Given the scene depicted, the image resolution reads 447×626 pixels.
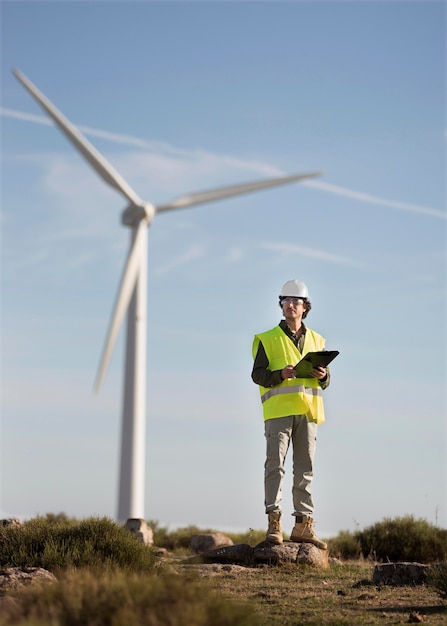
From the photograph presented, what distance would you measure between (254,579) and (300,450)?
97.3 inches

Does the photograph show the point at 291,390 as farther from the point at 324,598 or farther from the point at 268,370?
the point at 324,598

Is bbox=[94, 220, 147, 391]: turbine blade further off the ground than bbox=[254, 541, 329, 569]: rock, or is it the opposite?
bbox=[94, 220, 147, 391]: turbine blade

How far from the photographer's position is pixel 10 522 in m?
14.1

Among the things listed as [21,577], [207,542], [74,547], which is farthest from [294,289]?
[207,542]

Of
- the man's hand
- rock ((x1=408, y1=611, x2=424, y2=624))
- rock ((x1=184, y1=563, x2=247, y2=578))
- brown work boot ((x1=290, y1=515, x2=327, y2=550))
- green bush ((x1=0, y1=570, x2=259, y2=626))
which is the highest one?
the man's hand

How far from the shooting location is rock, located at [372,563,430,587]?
38.1 ft

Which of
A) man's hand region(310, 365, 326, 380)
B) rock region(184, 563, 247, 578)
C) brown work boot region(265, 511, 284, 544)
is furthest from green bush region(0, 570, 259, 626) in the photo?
brown work boot region(265, 511, 284, 544)

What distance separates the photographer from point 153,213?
28.5 meters

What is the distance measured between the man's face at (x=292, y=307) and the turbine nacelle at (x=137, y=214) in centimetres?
1498

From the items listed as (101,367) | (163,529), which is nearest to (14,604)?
(163,529)

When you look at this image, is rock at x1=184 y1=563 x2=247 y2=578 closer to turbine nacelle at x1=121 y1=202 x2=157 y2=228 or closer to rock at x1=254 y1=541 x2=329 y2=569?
rock at x1=254 y1=541 x2=329 y2=569

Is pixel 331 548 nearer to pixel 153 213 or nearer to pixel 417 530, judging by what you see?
pixel 417 530

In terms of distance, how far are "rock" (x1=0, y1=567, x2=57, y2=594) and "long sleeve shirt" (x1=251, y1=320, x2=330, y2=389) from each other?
4267mm

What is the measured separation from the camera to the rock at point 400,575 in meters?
11.6
